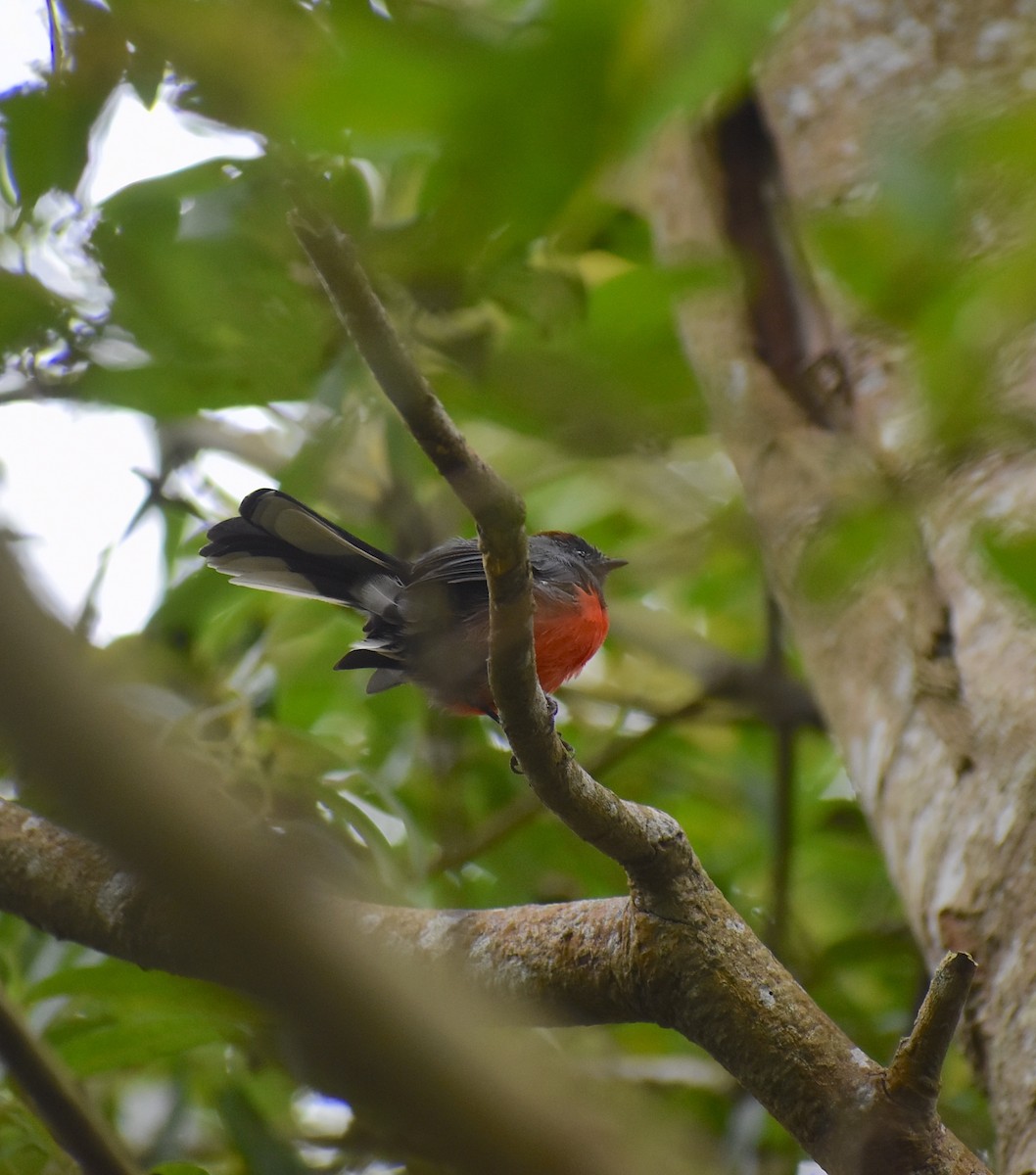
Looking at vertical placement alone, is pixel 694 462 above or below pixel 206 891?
above

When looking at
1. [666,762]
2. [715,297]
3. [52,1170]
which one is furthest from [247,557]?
[666,762]

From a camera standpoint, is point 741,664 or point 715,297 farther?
point 741,664

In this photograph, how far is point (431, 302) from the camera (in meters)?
2.14

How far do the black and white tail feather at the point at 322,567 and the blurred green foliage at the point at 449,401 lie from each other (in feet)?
0.79

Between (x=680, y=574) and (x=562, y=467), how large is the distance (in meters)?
0.68

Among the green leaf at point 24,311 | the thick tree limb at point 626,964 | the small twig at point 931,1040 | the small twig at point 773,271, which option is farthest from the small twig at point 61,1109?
the small twig at point 773,271

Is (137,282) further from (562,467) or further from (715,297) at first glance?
(562,467)

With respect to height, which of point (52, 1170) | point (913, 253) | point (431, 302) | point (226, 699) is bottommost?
point (52, 1170)

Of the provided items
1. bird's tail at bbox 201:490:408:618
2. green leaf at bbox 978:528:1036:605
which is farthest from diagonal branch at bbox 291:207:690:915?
bird's tail at bbox 201:490:408:618

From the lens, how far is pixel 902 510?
6.82 ft

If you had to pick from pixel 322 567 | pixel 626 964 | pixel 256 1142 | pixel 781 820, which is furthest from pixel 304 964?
pixel 781 820

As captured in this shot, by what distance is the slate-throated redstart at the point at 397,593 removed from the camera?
10.1ft

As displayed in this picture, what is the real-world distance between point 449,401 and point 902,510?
1108mm

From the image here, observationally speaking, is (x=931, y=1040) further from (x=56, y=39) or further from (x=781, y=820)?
(x=781, y=820)
